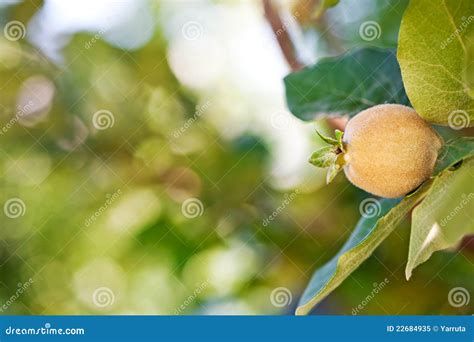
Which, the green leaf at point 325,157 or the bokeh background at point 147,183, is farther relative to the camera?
the bokeh background at point 147,183

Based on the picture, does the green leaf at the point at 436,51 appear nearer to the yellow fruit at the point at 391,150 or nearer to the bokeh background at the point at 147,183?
the yellow fruit at the point at 391,150

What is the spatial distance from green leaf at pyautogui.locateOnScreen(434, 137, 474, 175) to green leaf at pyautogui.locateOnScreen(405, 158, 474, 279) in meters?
0.01

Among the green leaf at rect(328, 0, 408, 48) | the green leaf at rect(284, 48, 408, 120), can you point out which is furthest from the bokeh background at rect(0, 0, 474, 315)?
the green leaf at rect(284, 48, 408, 120)

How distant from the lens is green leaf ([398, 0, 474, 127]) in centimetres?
67

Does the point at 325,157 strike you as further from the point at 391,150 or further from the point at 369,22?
the point at 369,22

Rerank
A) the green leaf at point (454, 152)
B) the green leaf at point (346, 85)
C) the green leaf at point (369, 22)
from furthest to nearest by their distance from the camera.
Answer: the green leaf at point (369, 22), the green leaf at point (346, 85), the green leaf at point (454, 152)

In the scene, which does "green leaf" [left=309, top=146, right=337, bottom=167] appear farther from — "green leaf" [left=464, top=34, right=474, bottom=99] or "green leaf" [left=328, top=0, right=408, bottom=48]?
"green leaf" [left=328, top=0, right=408, bottom=48]

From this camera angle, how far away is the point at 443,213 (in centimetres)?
68

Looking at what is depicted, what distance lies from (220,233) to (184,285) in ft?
0.58

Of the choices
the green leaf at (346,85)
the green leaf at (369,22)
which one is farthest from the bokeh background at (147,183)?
the green leaf at (346,85)

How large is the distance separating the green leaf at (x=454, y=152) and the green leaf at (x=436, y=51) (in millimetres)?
29

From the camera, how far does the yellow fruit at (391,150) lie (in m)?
0.69

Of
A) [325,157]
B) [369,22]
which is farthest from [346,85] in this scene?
[369,22]

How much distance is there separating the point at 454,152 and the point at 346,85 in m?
0.29
